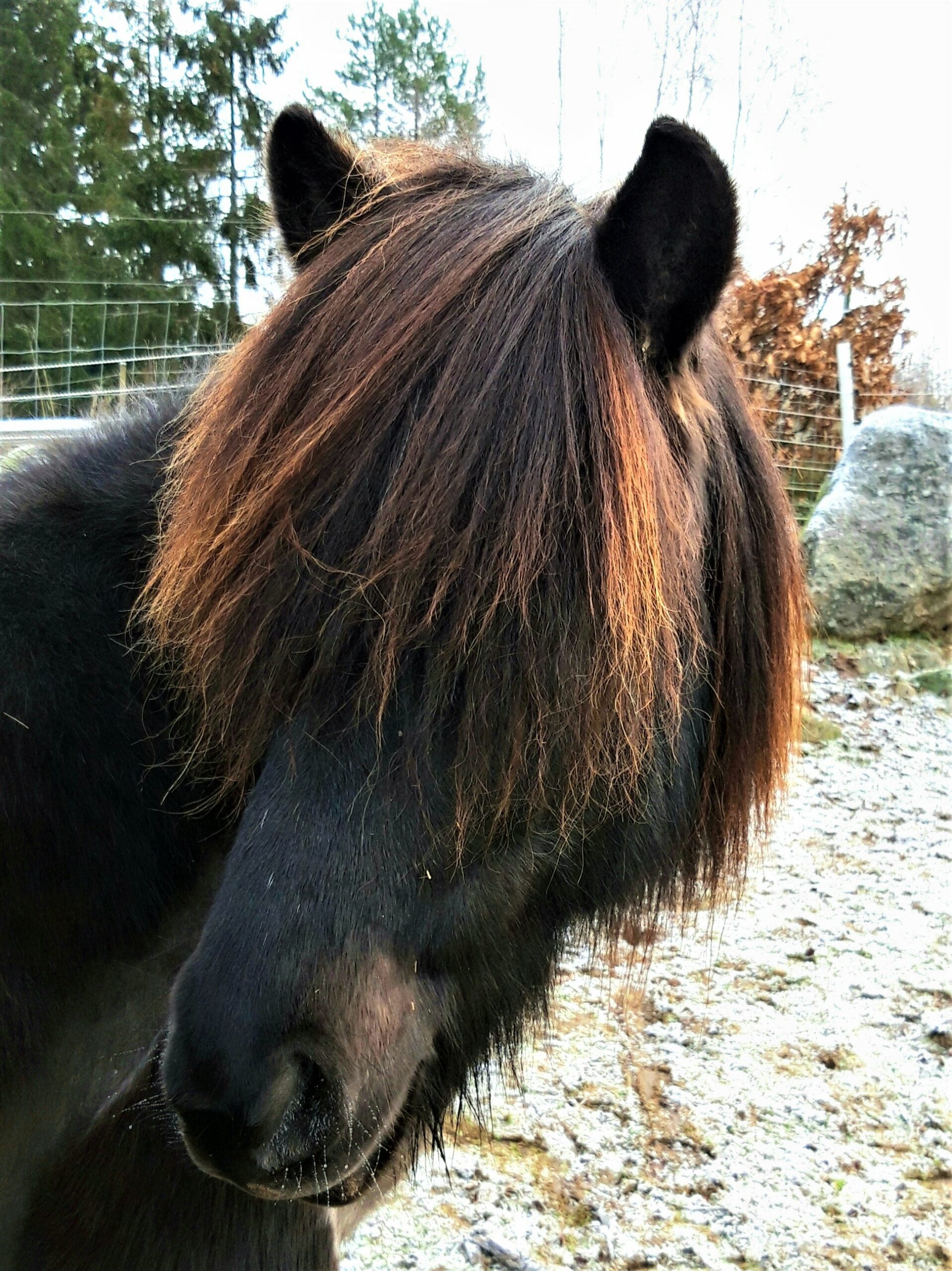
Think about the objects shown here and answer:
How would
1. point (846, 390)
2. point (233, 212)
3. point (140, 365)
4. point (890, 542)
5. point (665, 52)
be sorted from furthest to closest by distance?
point (233, 212) < point (140, 365) < point (665, 52) < point (846, 390) < point (890, 542)

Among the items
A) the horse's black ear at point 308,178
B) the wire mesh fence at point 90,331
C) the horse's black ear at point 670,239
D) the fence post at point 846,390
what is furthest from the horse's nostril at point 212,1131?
the wire mesh fence at point 90,331

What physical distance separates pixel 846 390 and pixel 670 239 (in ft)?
24.2

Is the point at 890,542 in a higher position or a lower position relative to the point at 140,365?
lower

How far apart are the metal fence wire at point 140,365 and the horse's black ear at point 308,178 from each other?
5.72 m

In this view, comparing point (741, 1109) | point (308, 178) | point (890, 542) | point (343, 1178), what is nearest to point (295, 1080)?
point (343, 1178)

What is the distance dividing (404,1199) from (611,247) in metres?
2.37

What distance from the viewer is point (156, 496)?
1372 mm

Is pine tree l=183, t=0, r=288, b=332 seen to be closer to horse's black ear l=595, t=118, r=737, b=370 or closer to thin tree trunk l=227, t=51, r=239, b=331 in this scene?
thin tree trunk l=227, t=51, r=239, b=331

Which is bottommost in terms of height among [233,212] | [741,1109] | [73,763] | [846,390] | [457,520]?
[741,1109]

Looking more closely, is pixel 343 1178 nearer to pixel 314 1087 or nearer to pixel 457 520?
pixel 314 1087

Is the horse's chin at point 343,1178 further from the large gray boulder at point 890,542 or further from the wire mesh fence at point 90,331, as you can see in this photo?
the wire mesh fence at point 90,331

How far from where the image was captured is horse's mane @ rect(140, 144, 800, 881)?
3.28 ft

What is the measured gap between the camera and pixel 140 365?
11.8 meters

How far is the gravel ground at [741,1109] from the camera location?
2.22m
